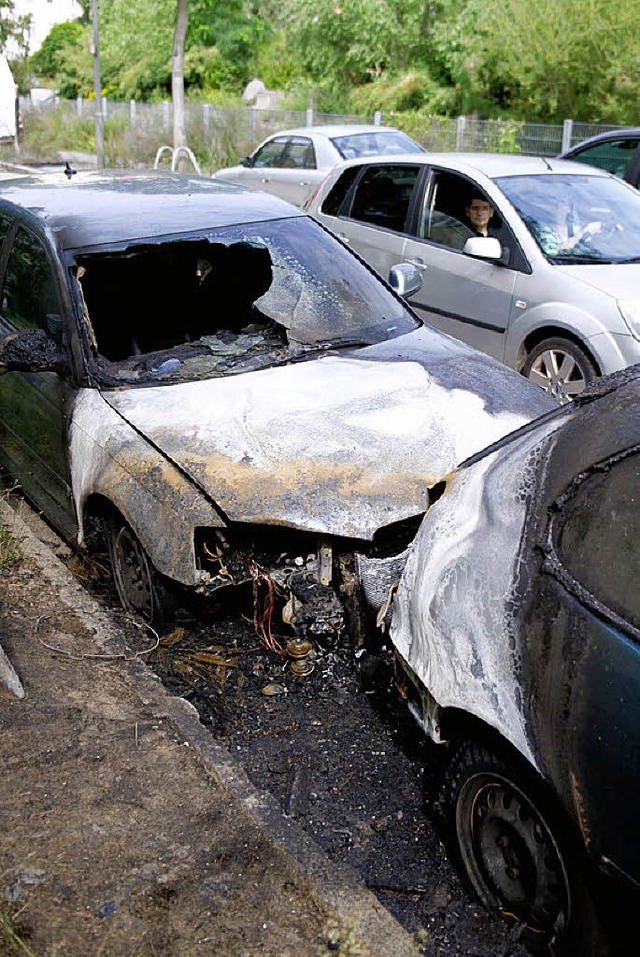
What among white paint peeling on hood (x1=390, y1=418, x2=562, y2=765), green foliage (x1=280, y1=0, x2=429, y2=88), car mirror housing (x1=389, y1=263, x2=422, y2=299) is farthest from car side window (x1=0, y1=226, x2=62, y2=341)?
green foliage (x1=280, y1=0, x2=429, y2=88)

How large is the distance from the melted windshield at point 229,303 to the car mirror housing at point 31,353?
183 millimetres

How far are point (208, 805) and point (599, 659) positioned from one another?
4.85 ft

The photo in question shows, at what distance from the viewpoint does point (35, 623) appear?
423 centimetres

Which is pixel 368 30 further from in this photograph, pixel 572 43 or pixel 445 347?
pixel 445 347

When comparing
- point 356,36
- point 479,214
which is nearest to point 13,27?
point 356,36

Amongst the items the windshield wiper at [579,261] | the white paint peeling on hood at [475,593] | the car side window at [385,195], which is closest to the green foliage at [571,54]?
the car side window at [385,195]

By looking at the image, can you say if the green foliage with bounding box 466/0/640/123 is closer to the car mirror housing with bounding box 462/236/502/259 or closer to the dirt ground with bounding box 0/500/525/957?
the car mirror housing with bounding box 462/236/502/259

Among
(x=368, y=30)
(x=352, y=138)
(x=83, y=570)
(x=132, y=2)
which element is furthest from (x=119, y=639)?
(x=132, y=2)

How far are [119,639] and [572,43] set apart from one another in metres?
20.3

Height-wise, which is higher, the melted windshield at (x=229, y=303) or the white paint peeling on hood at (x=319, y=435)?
the melted windshield at (x=229, y=303)

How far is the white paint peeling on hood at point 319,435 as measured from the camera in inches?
141

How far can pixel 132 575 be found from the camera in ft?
14.0

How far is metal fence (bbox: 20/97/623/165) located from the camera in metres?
19.8

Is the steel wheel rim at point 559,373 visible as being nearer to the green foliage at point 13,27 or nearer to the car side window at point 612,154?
the car side window at point 612,154
